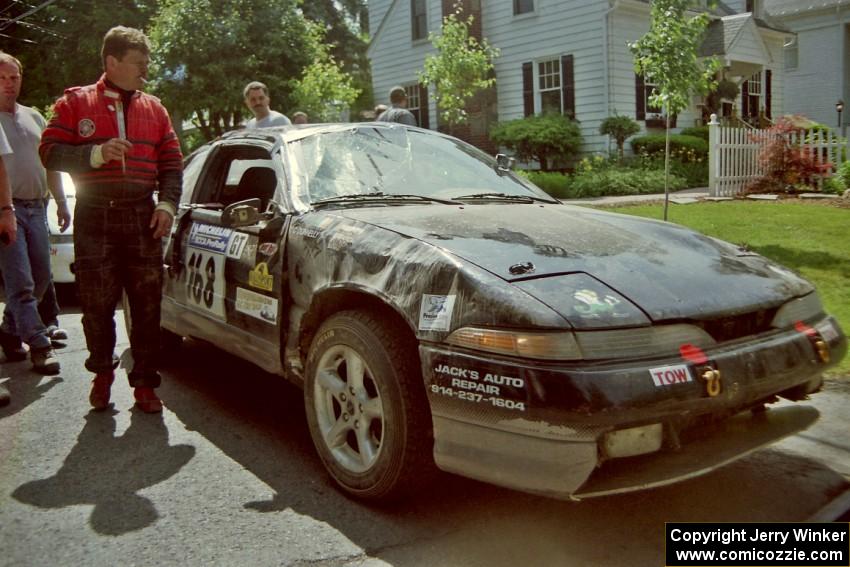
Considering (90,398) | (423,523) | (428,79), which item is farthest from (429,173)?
(428,79)

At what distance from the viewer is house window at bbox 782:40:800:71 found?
31.2 metres

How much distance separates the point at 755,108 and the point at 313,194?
76.4 ft

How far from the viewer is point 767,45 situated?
24656mm

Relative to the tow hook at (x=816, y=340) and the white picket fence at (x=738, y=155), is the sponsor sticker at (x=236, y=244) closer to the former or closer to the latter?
the tow hook at (x=816, y=340)

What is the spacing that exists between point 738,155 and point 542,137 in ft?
17.1

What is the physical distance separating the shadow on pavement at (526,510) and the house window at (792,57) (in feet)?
104

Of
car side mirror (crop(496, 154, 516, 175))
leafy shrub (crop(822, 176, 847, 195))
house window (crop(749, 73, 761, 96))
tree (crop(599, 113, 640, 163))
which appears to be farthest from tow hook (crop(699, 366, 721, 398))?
house window (crop(749, 73, 761, 96))

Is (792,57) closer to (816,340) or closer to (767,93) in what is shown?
(767,93)

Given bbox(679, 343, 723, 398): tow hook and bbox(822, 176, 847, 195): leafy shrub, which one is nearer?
bbox(679, 343, 723, 398): tow hook

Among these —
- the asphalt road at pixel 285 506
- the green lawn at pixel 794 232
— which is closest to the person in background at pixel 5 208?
the asphalt road at pixel 285 506

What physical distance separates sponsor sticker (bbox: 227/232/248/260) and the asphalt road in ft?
2.97

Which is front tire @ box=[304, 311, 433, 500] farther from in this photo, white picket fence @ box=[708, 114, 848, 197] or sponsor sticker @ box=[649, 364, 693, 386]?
white picket fence @ box=[708, 114, 848, 197]

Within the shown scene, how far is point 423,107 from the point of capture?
23500 millimetres

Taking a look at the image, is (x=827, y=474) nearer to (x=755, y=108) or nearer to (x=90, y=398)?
(x=90, y=398)
